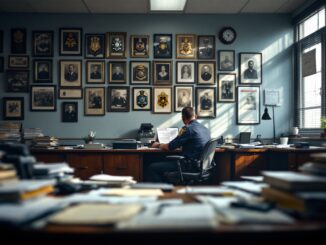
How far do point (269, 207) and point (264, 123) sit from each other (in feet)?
14.6

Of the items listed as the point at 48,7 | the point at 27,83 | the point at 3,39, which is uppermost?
the point at 48,7

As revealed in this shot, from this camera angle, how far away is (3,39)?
525 cm

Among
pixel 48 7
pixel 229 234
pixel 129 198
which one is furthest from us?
pixel 48 7

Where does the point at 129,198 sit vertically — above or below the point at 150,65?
below

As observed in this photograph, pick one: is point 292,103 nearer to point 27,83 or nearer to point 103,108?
point 103,108

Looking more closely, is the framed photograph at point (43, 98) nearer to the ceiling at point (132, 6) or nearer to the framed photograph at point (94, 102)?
the framed photograph at point (94, 102)

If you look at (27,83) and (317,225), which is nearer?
(317,225)

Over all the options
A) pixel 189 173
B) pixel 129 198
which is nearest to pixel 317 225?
pixel 129 198

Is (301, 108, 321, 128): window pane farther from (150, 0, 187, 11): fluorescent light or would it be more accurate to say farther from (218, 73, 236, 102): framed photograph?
(150, 0, 187, 11): fluorescent light

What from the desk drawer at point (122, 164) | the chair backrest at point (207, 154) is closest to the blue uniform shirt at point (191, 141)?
the chair backrest at point (207, 154)

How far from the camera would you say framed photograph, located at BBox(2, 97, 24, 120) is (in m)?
5.21

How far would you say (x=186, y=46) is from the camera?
5297mm

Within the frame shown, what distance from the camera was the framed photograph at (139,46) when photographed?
5270mm

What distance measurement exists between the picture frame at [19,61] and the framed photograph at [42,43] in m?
0.15
